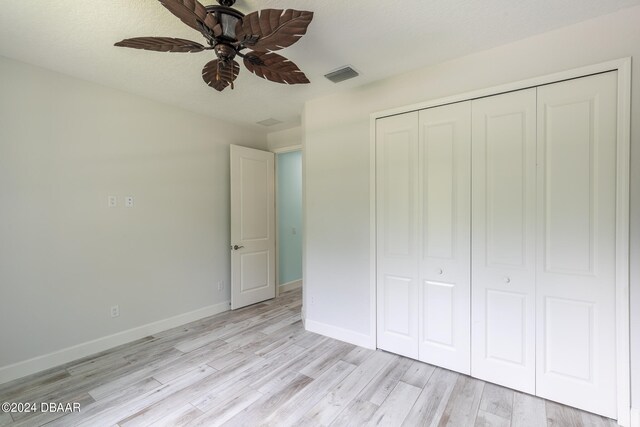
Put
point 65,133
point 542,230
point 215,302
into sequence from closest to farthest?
point 542,230 → point 65,133 → point 215,302

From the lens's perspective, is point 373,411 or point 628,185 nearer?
point 628,185

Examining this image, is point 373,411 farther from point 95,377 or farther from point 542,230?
point 95,377

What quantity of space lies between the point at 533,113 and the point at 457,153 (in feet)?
1.77

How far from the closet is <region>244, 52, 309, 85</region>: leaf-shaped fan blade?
3.90ft

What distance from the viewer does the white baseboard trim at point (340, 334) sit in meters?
2.78

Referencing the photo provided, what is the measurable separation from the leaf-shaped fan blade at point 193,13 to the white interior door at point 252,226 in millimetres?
2485

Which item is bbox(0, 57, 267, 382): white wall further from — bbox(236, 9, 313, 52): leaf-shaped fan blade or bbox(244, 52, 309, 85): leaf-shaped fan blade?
bbox(236, 9, 313, 52): leaf-shaped fan blade

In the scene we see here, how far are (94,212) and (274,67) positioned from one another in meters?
2.31

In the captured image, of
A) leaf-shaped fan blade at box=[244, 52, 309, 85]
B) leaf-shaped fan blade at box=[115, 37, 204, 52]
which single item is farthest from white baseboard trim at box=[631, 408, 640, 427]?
leaf-shaped fan blade at box=[115, 37, 204, 52]

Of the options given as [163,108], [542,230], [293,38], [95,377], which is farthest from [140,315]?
[542,230]

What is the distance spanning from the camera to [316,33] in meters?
1.95

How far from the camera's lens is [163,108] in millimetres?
3229

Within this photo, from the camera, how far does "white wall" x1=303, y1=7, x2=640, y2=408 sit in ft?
5.70

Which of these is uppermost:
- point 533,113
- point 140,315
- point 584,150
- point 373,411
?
point 533,113
